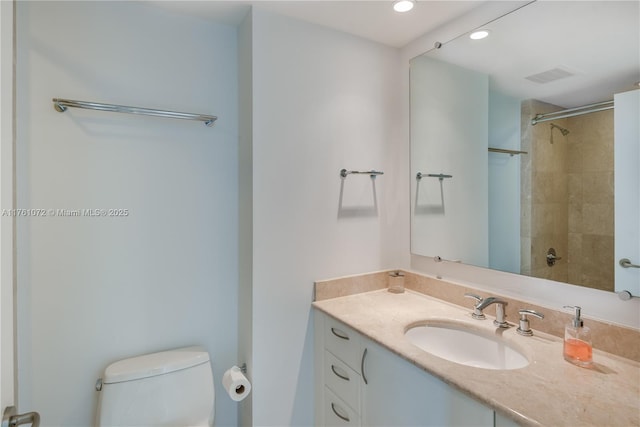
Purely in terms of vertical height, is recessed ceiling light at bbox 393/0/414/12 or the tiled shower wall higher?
recessed ceiling light at bbox 393/0/414/12

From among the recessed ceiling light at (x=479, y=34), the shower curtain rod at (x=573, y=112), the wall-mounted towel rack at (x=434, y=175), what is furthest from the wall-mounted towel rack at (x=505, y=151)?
the recessed ceiling light at (x=479, y=34)

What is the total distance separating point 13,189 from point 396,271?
184 cm

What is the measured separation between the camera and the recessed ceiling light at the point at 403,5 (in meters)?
1.44

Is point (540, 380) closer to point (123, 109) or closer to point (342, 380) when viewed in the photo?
point (342, 380)

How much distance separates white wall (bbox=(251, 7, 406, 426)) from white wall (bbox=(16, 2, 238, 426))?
282 millimetres

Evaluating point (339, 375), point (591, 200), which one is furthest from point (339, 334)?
point (591, 200)

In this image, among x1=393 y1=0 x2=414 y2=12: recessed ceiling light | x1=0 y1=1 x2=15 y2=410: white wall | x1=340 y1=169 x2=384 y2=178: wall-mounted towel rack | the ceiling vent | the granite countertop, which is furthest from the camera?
x1=340 y1=169 x2=384 y2=178: wall-mounted towel rack

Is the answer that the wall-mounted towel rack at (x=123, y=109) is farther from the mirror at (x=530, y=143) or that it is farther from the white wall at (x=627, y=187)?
the white wall at (x=627, y=187)

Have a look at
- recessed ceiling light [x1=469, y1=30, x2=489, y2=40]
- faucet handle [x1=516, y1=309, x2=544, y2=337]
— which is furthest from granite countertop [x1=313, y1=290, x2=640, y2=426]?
recessed ceiling light [x1=469, y1=30, x2=489, y2=40]

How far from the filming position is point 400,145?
194 centimetres

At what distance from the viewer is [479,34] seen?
1.49 metres

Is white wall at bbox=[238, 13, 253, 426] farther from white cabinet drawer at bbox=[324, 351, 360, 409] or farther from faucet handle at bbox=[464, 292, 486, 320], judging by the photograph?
faucet handle at bbox=[464, 292, 486, 320]

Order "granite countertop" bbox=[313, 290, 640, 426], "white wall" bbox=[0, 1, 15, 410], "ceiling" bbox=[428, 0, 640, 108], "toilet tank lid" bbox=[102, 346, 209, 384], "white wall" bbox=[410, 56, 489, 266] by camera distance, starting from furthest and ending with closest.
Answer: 1. "white wall" bbox=[410, 56, 489, 266]
2. "toilet tank lid" bbox=[102, 346, 209, 384]
3. "ceiling" bbox=[428, 0, 640, 108]
4. "white wall" bbox=[0, 1, 15, 410]
5. "granite countertop" bbox=[313, 290, 640, 426]

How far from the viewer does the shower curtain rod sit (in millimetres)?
1103
